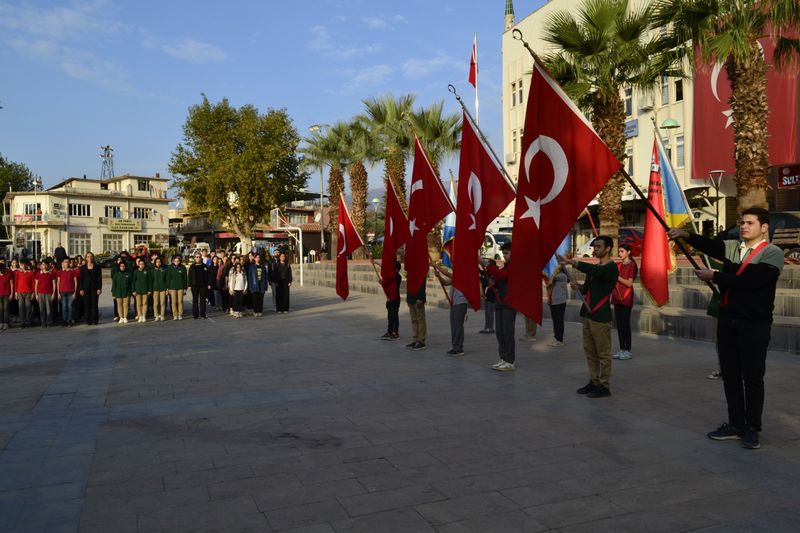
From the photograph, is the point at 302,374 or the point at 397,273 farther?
the point at 397,273

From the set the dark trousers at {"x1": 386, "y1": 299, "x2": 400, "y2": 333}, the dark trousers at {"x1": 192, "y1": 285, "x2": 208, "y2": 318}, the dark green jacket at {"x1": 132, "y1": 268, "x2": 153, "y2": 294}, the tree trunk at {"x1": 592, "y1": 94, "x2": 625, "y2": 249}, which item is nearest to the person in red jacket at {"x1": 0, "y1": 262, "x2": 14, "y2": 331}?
the dark green jacket at {"x1": 132, "y1": 268, "x2": 153, "y2": 294}

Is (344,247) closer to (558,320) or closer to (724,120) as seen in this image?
(558,320)

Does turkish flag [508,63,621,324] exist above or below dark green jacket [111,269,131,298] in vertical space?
above

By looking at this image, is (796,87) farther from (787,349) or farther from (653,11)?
(787,349)

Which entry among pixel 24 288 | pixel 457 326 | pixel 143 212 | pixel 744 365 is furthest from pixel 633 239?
pixel 143 212

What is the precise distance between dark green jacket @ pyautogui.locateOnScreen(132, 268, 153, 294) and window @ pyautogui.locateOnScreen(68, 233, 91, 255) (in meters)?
58.7

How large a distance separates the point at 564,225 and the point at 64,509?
4700 millimetres

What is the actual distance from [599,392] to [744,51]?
11.0 meters

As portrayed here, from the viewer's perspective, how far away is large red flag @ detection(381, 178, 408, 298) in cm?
1155

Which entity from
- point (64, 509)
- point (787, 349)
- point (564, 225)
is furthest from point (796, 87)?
point (64, 509)

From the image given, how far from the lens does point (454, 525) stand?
3949 mm

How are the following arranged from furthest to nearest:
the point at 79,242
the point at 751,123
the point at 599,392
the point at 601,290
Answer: the point at 79,242 < the point at 751,123 < the point at 601,290 < the point at 599,392

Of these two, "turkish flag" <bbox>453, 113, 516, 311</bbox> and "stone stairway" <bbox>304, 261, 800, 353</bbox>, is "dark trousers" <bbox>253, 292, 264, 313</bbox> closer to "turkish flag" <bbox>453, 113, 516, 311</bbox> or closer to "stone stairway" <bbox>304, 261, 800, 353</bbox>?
"stone stairway" <bbox>304, 261, 800, 353</bbox>

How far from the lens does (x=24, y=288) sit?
16391mm
